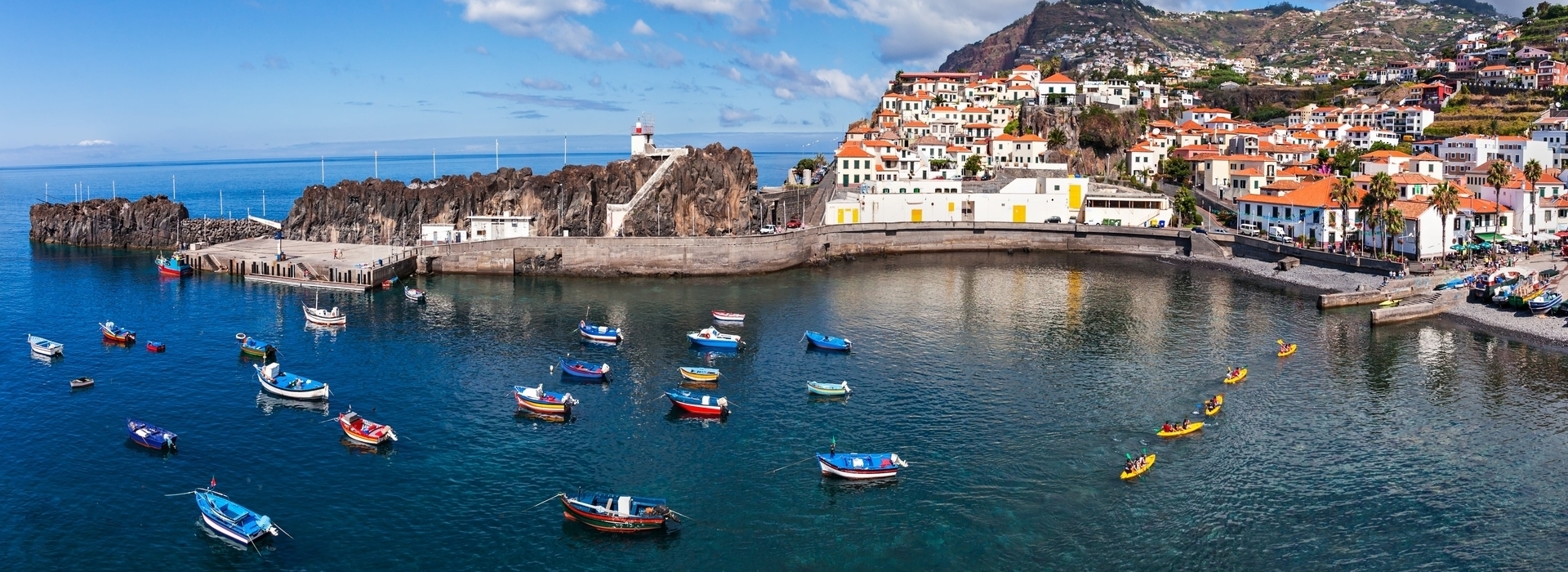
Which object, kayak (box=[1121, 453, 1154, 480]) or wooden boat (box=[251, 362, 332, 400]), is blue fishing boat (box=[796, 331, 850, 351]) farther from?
wooden boat (box=[251, 362, 332, 400])

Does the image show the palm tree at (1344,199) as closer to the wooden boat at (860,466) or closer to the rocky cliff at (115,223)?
the wooden boat at (860,466)

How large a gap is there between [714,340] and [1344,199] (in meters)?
61.2

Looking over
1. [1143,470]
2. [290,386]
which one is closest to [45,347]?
[290,386]

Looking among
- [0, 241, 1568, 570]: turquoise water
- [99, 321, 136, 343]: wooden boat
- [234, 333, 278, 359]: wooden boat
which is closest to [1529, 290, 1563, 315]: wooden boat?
[0, 241, 1568, 570]: turquoise water

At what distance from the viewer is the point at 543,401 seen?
49.1 metres

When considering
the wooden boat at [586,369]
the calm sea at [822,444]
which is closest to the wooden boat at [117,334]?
the calm sea at [822,444]

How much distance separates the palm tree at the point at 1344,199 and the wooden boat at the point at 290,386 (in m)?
83.6

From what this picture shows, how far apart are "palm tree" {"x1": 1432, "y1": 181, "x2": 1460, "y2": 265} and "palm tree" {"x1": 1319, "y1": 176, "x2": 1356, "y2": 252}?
6942 mm

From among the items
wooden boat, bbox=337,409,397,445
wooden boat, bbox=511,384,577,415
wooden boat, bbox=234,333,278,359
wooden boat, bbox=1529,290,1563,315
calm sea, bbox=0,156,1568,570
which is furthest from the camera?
wooden boat, bbox=1529,290,1563,315

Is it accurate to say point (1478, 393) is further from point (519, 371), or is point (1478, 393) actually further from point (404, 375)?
point (404, 375)

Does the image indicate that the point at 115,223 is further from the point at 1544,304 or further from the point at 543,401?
the point at 1544,304

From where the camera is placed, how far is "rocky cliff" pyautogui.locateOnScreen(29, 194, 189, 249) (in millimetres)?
114188

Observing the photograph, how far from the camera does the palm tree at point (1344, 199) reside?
8919 centimetres

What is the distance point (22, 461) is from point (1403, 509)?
56.4 m
